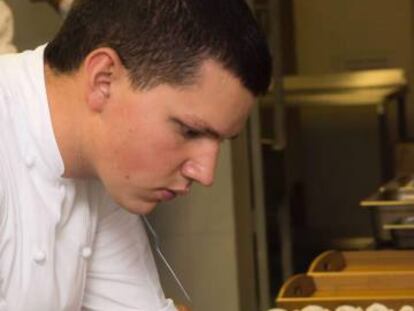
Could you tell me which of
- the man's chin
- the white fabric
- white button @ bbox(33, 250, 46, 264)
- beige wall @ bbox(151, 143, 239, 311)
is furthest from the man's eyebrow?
beige wall @ bbox(151, 143, 239, 311)

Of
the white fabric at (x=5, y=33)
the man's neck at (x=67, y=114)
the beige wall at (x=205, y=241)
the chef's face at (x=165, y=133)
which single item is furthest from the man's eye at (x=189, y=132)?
the beige wall at (x=205, y=241)

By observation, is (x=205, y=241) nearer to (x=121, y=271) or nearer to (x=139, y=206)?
(x=121, y=271)

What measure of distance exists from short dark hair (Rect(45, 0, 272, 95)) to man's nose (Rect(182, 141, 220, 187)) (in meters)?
0.08

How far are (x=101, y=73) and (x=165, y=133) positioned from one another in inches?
3.8

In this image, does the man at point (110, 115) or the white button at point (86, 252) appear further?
the white button at point (86, 252)

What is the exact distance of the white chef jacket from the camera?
112 cm

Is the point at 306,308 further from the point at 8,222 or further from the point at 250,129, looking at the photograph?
the point at 250,129

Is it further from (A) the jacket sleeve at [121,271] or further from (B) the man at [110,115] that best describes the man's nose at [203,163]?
(A) the jacket sleeve at [121,271]

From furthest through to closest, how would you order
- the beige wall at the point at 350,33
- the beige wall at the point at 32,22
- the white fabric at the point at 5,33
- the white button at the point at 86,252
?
the beige wall at the point at 350,33 → the beige wall at the point at 32,22 → the white fabric at the point at 5,33 → the white button at the point at 86,252

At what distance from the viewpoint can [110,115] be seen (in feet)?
3.57

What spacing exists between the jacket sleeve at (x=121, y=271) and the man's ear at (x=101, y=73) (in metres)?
0.26

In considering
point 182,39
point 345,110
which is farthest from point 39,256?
point 345,110

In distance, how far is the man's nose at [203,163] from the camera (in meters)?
1.10

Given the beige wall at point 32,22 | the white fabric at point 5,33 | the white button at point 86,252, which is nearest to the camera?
the white button at point 86,252
